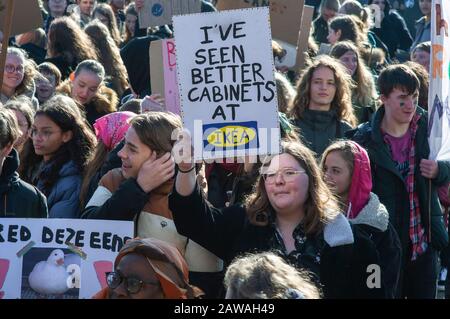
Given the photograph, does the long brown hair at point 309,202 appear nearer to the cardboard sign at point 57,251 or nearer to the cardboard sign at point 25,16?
the cardboard sign at point 57,251

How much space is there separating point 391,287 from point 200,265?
100 cm

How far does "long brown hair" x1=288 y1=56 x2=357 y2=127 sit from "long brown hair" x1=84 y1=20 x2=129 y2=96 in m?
2.62

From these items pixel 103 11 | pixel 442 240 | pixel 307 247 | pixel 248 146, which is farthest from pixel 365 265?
pixel 103 11

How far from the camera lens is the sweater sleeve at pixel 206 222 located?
541cm

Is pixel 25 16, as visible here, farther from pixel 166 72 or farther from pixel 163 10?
pixel 166 72

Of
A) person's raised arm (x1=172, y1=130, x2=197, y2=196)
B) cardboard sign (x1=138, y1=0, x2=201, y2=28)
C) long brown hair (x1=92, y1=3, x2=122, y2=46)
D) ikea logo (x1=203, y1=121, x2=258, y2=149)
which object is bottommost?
person's raised arm (x1=172, y1=130, x2=197, y2=196)

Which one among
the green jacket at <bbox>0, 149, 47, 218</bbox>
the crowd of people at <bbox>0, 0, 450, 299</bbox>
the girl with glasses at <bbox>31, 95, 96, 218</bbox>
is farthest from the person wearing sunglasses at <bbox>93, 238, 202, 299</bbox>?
the girl with glasses at <bbox>31, 95, 96, 218</bbox>

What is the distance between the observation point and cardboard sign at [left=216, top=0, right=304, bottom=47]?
355 inches

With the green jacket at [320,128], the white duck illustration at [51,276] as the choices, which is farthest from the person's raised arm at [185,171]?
the green jacket at [320,128]

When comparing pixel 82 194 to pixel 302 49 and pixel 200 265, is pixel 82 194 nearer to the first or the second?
pixel 200 265

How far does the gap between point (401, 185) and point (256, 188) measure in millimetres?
1495

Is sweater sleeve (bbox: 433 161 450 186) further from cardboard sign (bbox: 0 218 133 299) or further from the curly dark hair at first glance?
cardboard sign (bbox: 0 218 133 299)

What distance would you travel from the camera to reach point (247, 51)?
18.7 feet

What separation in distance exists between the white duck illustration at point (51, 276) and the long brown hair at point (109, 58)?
4.73 m
